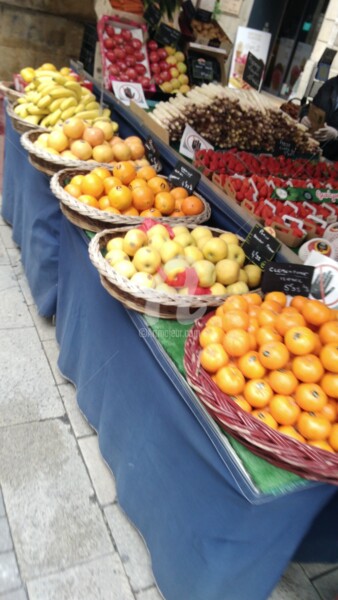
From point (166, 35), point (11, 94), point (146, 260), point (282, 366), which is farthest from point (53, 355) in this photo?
point (166, 35)

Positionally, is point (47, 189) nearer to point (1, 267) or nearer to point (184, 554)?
point (1, 267)

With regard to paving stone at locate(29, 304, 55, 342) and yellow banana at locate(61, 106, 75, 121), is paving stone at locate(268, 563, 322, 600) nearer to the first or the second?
paving stone at locate(29, 304, 55, 342)

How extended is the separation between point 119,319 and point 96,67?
3.09m

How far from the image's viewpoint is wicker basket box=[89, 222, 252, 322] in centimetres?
A: 161

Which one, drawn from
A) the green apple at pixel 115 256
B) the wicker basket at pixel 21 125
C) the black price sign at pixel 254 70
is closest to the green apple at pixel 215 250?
the green apple at pixel 115 256

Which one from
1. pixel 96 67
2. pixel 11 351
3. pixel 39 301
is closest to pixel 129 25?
pixel 96 67

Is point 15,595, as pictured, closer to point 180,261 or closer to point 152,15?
point 180,261

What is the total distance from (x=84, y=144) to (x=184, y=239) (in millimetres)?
1039

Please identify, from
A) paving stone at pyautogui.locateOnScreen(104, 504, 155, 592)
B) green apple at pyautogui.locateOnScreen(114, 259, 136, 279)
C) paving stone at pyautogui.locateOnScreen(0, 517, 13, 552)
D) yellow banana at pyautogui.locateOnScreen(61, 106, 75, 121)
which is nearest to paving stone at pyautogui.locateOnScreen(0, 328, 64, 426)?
paving stone at pyautogui.locateOnScreen(0, 517, 13, 552)

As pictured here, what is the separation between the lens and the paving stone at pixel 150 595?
179 centimetres

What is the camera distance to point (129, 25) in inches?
161

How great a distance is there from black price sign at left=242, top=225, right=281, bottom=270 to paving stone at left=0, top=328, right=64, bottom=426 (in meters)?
1.33

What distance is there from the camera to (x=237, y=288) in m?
1.83

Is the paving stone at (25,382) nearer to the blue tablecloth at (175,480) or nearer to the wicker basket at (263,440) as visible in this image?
the blue tablecloth at (175,480)
